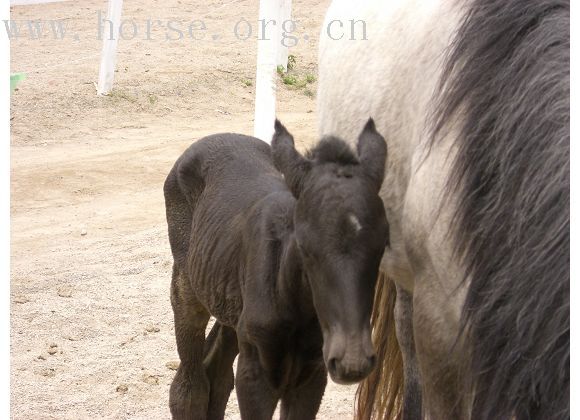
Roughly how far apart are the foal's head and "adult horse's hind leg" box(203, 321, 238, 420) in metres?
1.47

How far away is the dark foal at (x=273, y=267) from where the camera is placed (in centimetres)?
258

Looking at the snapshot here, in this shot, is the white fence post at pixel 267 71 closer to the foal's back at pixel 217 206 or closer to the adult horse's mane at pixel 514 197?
the foal's back at pixel 217 206

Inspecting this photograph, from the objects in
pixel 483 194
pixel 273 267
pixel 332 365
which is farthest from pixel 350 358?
pixel 273 267

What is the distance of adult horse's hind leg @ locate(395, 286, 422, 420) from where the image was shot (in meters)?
3.62

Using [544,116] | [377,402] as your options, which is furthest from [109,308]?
[544,116]

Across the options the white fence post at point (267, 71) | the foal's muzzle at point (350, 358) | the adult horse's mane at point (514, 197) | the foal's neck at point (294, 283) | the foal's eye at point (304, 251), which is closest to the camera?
the adult horse's mane at point (514, 197)

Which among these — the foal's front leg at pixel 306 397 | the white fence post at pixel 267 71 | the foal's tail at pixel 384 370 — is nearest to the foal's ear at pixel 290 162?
the foal's front leg at pixel 306 397

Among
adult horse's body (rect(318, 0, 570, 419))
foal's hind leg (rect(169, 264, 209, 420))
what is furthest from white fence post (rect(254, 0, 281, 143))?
adult horse's body (rect(318, 0, 570, 419))

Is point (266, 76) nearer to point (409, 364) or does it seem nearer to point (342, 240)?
point (409, 364)

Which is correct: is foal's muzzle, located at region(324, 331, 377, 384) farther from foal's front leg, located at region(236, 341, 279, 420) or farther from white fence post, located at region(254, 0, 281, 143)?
white fence post, located at region(254, 0, 281, 143)

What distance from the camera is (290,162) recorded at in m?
2.79

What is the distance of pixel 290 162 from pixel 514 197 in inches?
30.0

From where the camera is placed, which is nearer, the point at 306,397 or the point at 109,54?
the point at 306,397

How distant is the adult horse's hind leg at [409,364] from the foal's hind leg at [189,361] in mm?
928
